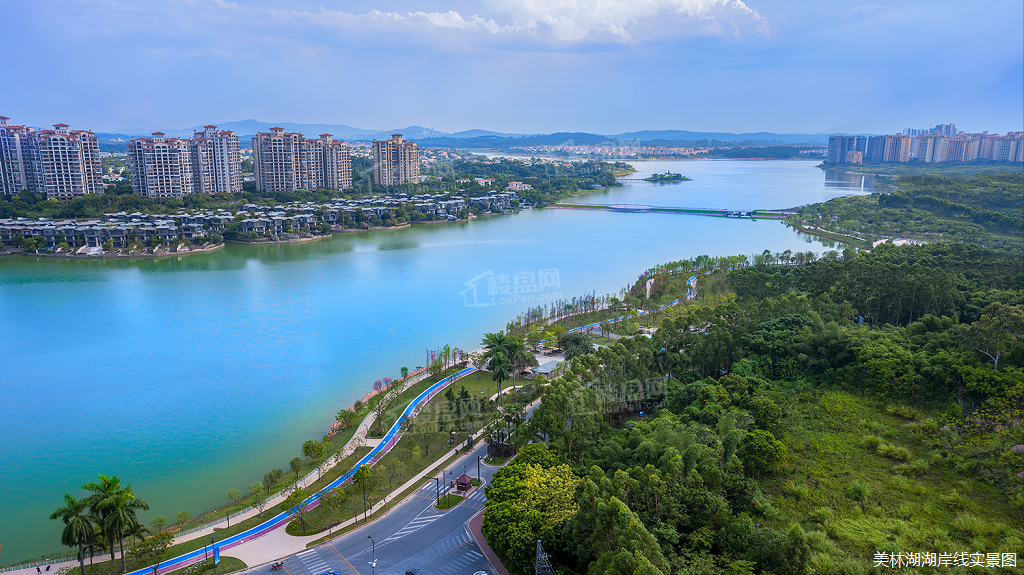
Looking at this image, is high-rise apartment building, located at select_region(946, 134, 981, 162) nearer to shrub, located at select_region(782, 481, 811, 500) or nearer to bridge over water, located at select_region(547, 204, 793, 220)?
bridge over water, located at select_region(547, 204, 793, 220)

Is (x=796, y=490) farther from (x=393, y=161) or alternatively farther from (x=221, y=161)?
(x=393, y=161)

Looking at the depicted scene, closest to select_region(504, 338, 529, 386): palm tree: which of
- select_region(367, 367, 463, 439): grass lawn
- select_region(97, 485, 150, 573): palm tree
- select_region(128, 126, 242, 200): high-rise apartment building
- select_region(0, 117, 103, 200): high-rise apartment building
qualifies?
select_region(367, 367, 463, 439): grass lawn

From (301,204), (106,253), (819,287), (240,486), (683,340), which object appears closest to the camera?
(240,486)

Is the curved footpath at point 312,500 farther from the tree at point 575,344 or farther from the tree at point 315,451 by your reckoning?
the tree at point 575,344

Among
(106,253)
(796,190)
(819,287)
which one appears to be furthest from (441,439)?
(796,190)

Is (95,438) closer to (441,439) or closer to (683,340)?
(441,439)

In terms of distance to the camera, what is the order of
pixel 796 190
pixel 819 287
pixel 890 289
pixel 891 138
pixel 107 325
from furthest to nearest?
1. pixel 891 138
2. pixel 796 190
3. pixel 107 325
4. pixel 819 287
5. pixel 890 289
